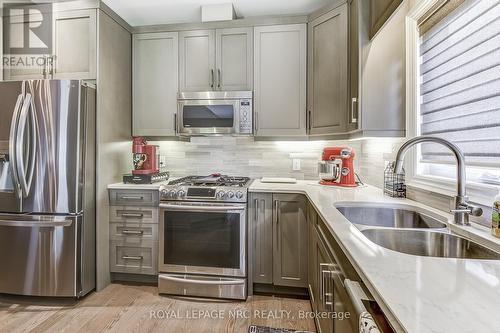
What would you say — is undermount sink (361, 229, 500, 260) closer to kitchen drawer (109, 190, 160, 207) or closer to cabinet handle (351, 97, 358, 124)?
cabinet handle (351, 97, 358, 124)

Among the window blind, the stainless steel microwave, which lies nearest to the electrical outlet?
the stainless steel microwave

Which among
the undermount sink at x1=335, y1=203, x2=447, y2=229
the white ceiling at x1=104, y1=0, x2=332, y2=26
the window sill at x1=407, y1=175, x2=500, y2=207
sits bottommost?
the undermount sink at x1=335, y1=203, x2=447, y2=229

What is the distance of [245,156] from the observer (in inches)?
113

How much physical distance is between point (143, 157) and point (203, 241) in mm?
1007

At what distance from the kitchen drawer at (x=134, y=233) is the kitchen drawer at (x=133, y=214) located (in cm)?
4

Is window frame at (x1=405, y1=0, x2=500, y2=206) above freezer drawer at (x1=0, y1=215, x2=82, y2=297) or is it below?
above

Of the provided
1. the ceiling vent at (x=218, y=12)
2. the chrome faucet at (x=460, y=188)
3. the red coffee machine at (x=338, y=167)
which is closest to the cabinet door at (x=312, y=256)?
the red coffee machine at (x=338, y=167)

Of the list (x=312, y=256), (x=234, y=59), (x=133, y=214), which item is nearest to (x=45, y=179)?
(x=133, y=214)

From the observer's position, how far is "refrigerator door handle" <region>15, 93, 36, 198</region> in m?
2.08

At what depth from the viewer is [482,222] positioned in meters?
1.10

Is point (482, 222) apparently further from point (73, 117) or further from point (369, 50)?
point (73, 117)

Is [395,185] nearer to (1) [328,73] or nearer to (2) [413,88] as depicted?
(2) [413,88]

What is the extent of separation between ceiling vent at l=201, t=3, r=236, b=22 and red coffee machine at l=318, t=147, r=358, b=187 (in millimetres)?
1578

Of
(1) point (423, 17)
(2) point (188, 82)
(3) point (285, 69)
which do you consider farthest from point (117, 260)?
(1) point (423, 17)
